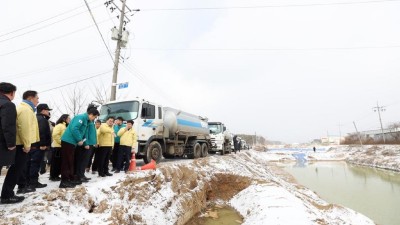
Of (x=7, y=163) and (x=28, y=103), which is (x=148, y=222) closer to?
(x=7, y=163)

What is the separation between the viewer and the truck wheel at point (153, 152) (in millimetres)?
10125

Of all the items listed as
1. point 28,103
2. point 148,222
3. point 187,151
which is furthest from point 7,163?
point 187,151

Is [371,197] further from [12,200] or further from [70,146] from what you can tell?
[12,200]

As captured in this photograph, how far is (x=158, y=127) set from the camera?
1124 cm

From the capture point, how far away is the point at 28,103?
494cm

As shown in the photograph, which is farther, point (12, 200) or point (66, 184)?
point (66, 184)

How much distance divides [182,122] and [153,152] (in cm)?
336

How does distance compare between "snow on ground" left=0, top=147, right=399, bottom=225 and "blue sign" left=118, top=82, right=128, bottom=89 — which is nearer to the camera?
"snow on ground" left=0, top=147, right=399, bottom=225

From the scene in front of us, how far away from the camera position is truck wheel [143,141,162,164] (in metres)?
10.1

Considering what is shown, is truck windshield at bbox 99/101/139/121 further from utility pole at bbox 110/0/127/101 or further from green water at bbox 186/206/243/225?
green water at bbox 186/206/243/225

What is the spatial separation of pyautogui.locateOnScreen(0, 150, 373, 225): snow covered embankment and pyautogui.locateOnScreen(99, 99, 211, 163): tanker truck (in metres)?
1.60

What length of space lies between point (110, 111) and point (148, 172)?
155 inches

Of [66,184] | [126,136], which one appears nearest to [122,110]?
[126,136]

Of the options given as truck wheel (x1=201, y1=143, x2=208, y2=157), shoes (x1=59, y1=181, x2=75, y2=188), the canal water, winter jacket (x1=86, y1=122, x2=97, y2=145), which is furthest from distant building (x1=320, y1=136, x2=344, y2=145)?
shoes (x1=59, y1=181, x2=75, y2=188)
